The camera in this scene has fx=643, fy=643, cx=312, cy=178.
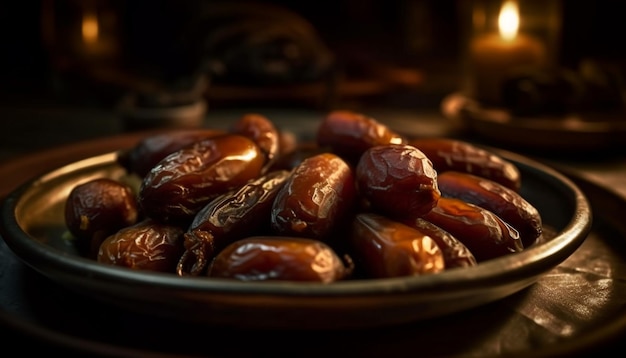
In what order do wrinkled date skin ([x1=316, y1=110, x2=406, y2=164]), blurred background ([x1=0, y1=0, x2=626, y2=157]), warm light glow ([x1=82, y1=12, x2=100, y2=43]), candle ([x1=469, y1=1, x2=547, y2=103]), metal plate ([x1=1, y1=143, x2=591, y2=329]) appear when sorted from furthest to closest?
warm light glow ([x1=82, y1=12, x2=100, y2=43]), blurred background ([x1=0, y1=0, x2=626, y2=157]), candle ([x1=469, y1=1, x2=547, y2=103]), wrinkled date skin ([x1=316, y1=110, x2=406, y2=164]), metal plate ([x1=1, y1=143, x2=591, y2=329])

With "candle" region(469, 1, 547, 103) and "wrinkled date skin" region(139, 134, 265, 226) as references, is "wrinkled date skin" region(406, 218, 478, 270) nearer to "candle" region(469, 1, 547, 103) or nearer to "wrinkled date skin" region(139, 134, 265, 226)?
"wrinkled date skin" region(139, 134, 265, 226)

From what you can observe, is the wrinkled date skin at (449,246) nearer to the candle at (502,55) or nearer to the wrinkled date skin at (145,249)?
the wrinkled date skin at (145,249)

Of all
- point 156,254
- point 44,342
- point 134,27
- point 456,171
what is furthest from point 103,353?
point 134,27

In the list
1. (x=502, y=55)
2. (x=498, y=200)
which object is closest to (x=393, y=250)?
(x=498, y=200)

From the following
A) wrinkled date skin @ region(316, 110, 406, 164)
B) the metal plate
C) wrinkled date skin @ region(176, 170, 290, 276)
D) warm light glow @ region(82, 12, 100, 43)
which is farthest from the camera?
warm light glow @ region(82, 12, 100, 43)

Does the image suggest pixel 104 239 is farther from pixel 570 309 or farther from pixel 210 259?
pixel 570 309

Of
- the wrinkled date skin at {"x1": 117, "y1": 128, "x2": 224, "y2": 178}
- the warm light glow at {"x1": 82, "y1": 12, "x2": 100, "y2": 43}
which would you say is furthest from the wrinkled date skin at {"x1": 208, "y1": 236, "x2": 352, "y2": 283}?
the warm light glow at {"x1": 82, "y1": 12, "x2": 100, "y2": 43}
